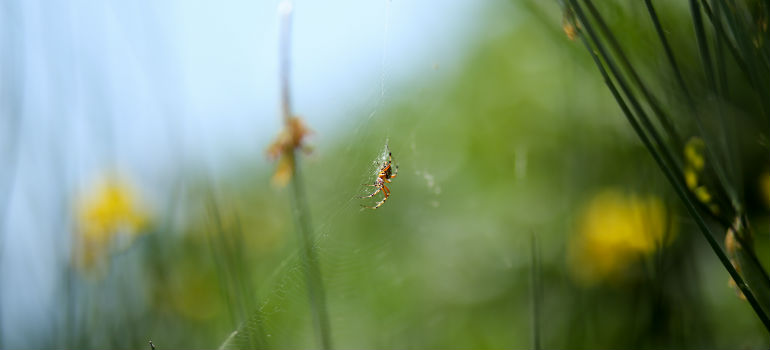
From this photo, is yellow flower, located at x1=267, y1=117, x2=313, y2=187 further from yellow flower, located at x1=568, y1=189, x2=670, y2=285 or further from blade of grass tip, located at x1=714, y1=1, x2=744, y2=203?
yellow flower, located at x1=568, y1=189, x2=670, y2=285

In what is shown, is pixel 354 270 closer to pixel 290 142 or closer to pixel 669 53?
pixel 290 142

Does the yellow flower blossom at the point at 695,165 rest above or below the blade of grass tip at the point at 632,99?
below

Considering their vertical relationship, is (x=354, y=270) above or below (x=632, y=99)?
below

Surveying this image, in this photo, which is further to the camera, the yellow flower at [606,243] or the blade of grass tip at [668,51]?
the yellow flower at [606,243]

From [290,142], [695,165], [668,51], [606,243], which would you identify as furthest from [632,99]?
[606,243]

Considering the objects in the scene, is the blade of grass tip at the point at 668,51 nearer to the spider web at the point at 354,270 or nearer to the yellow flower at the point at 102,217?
the spider web at the point at 354,270

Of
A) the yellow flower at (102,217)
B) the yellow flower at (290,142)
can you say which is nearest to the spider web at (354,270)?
the yellow flower at (290,142)

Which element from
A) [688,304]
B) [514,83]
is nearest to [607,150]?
[514,83]

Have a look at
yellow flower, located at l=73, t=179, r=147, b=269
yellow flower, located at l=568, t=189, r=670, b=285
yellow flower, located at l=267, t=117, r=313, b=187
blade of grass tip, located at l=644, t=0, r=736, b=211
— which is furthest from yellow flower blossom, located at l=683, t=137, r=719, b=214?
yellow flower, located at l=73, t=179, r=147, b=269
